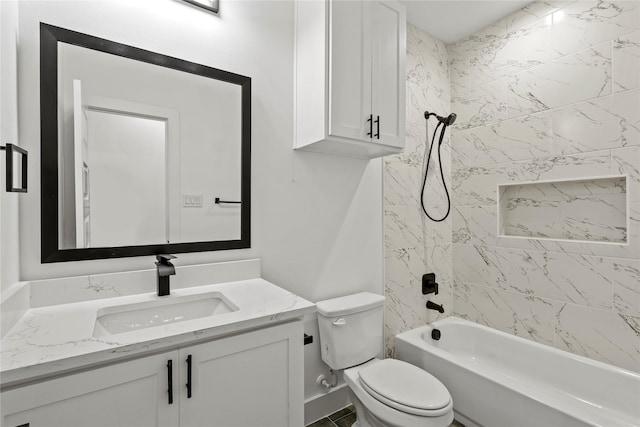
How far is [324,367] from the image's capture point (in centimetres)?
192

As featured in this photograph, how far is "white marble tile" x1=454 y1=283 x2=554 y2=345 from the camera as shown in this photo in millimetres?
2107

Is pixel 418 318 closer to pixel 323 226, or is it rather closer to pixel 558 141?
pixel 323 226

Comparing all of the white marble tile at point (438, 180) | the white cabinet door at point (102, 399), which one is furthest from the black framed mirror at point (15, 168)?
the white marble tile at point (438, 180)

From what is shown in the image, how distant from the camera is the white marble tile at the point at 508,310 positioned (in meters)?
2.11

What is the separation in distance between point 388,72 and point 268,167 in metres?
0.87

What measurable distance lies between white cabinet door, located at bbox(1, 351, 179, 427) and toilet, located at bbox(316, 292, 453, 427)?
93 centimetres

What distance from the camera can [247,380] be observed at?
1083 millimetres

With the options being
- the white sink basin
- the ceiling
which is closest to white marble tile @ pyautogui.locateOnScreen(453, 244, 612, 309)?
the ceiling

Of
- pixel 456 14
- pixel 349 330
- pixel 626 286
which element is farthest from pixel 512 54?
pixel 349 330

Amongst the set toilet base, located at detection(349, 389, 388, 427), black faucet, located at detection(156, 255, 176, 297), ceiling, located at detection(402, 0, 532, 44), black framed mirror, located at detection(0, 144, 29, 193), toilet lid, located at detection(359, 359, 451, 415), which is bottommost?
toilet base, located at detection(349, 389, 388, 427)

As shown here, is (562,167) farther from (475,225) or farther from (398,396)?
(398,396)

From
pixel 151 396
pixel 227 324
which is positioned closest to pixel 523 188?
pixel 227 324

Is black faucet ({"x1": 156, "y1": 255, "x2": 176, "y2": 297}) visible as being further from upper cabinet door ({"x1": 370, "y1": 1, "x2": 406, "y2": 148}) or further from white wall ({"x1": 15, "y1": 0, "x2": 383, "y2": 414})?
upper cabinet door ({"x1": 370, "y1": 1, "x2": 406, "y2": 148})

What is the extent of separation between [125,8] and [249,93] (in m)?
0.61
